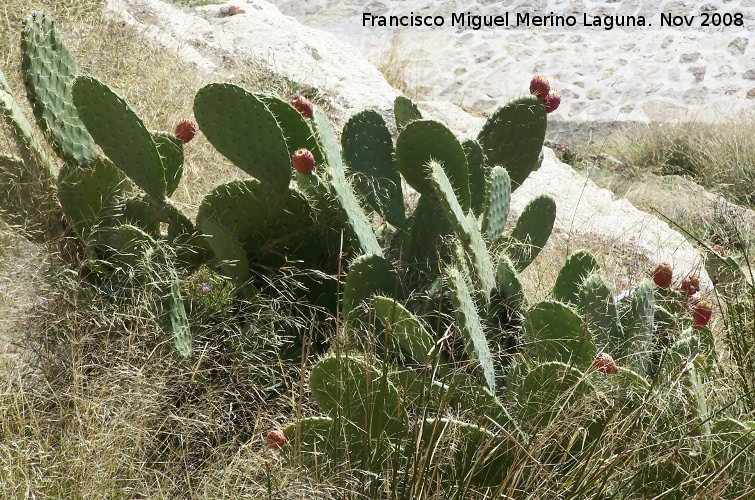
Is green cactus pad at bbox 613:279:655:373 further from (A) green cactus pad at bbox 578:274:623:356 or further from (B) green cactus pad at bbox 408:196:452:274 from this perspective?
(B) green cactus pad at bbox 408:196:452:274

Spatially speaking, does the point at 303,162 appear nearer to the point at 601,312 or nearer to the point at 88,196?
the point at 88,196

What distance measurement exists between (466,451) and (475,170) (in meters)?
1.03

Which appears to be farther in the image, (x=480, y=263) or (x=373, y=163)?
(x=373, y=163)

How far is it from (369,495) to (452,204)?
27.6 inches

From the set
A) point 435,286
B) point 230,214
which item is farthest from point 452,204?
point 230,214

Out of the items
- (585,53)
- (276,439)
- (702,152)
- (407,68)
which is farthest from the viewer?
(585,53)

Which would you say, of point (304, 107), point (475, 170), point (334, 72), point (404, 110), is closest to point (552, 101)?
point (475, 170)

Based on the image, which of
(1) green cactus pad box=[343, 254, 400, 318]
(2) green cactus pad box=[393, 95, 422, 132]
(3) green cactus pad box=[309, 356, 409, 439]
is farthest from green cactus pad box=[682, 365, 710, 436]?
(2) green cactus pad box=[393, 95, 422, 132]

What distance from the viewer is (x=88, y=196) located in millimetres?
2383

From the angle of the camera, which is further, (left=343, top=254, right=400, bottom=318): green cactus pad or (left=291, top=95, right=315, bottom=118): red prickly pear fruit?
(left=291, top=95, right=315, bottom=118): red prickly pear fruit

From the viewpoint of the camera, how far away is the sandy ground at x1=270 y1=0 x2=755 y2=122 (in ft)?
26.4

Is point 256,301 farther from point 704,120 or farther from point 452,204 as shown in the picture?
point 704,120

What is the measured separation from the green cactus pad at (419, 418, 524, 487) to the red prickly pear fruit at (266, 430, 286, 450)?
0.29 meters

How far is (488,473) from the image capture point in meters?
1.74
